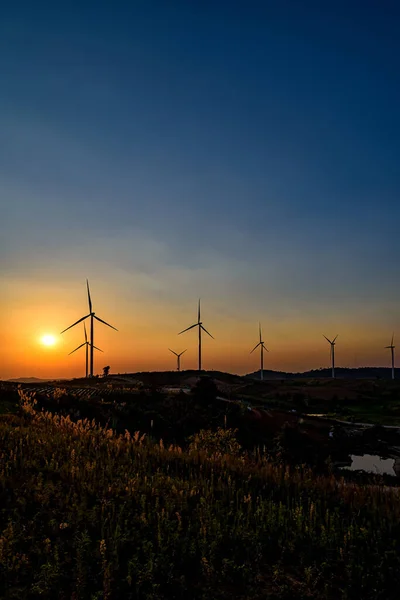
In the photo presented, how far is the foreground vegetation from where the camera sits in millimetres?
7746

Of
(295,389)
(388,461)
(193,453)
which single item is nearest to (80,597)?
(193,453)

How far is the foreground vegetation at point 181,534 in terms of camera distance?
305 inches

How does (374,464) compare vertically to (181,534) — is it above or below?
below

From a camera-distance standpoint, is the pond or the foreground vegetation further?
the pond

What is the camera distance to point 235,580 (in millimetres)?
8039

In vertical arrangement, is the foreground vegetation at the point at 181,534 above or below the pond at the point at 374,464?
above

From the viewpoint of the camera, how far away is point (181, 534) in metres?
9.20

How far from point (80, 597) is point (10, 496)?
12.6 feet

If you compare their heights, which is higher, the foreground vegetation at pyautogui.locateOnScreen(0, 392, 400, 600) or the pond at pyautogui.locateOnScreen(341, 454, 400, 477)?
the foreground vegetation at pyautogui.locateOnScreen(0, 392, 400, 600)

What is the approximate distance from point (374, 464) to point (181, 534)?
26443mm

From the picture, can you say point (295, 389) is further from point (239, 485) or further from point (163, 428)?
point (239, 485)

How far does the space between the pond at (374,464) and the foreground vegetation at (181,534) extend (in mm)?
18413

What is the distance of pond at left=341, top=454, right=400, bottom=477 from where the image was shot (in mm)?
29891

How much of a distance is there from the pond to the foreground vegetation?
18413 millimetres
